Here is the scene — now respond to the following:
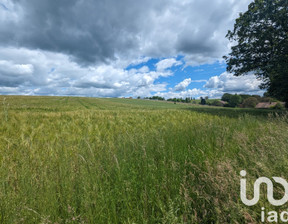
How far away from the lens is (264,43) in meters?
15.1

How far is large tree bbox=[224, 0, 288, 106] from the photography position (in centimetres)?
1362

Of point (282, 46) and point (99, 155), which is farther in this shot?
point (282, 46)

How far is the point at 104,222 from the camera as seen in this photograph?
5.46ft

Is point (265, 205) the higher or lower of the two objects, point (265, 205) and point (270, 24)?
the lower

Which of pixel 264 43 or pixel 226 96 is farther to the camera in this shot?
pixel 226 96

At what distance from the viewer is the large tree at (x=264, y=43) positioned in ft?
44.7

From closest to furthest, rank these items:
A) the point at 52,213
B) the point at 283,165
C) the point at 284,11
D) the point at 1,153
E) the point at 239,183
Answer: the point at 52,213 → the point at 239,183 → the point at 283,165 → the point at 1,153 → the point at 284,11

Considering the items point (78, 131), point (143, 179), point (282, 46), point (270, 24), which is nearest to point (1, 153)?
point (78, 131)

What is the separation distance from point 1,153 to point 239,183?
4408 mm

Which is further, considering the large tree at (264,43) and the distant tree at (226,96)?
the distant tree at (226,96)

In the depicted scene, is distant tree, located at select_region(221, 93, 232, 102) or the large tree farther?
distant tree, located at select_region(221, 93, 232, 102)

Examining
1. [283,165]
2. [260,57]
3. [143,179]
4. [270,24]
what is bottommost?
[143,179]

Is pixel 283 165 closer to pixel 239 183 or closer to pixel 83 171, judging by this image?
pixel 239 183

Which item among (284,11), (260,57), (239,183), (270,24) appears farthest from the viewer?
(260,57)
